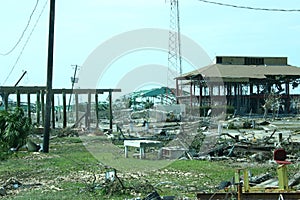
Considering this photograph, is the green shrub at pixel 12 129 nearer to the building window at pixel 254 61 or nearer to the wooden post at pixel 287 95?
the wooden post at pixel 287 95

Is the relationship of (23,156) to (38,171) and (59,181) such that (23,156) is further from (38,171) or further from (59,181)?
(59,181)

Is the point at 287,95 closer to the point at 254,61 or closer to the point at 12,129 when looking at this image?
the point at 254,61

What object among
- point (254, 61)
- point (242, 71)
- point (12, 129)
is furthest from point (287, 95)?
point (12, 129)

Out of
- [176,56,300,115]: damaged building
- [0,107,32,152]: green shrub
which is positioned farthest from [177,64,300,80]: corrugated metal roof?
[0,107,32,152]: green shrub

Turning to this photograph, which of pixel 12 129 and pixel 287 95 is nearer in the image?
pixel 12 129

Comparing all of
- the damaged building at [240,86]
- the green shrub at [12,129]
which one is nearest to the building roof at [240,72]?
the damaged building at [240,86]

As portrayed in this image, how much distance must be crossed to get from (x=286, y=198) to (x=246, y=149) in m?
10.7

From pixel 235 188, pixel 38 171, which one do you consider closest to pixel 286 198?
pixel 235 188

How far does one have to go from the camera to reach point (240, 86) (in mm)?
63625

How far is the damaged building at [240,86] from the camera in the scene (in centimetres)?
5856

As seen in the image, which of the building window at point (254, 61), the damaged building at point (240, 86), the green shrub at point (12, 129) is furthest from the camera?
the building window at point (254, 61)

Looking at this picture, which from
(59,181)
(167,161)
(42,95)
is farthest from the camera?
(42,95)

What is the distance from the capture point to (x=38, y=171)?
14953mm

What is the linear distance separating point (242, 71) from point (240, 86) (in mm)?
2359
